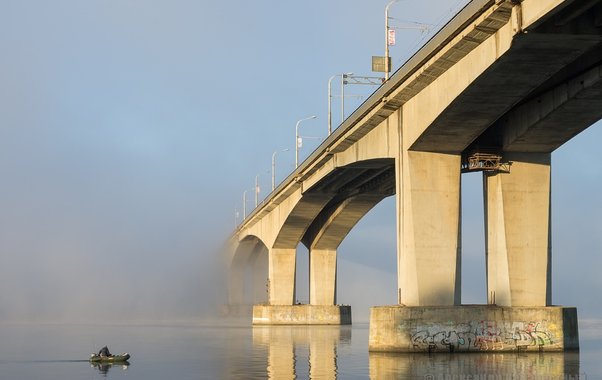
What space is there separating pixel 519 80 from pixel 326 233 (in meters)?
63.4

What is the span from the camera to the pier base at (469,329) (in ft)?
157

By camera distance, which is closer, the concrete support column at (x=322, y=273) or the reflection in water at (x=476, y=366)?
the reflection in water at (x=476, y=366)

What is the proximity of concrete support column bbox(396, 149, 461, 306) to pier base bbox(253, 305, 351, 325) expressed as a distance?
54.2 metres

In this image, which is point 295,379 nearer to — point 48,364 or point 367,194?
point 48,364

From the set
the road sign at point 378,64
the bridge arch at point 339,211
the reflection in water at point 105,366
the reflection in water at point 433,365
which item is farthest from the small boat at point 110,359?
the road sign at point 378,64

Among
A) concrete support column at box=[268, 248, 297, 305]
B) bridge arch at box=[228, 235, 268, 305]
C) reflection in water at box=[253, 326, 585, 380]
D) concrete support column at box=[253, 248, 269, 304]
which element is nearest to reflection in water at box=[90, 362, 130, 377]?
reflection in water at box=[253, 326, 585, 380]

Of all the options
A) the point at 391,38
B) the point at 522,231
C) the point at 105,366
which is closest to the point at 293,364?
the point at 105,366

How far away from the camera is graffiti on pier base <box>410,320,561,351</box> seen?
1887 inches

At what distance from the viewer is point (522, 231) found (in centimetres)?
5175

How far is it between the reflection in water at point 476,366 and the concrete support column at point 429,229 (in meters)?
4.07

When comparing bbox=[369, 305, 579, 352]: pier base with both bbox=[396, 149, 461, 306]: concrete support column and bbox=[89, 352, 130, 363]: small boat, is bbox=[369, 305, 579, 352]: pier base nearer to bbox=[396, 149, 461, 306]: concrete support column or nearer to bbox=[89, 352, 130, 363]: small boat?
bbox=[396, 149, 461, 306]: concrete support column

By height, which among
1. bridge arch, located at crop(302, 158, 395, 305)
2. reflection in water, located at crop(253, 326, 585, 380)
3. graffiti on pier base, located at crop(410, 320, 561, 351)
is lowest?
reflection in water, located at crop(253, 326, 585, 380)

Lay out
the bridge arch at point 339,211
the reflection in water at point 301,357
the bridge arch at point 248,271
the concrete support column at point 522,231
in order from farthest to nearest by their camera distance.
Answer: the bridge arch at point 248,271, the bridge arch at point 339,211, the concrete support column at point 522,231, the reflection in water at point 301,357

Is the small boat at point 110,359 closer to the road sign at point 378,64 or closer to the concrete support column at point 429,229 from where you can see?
the concrete support column at point 429,229
